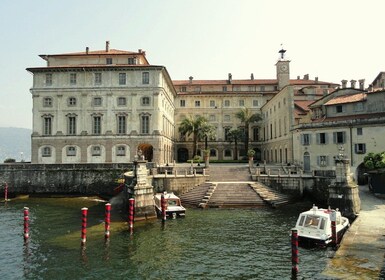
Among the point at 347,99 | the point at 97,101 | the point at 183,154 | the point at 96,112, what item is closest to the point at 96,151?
the point at 96,112

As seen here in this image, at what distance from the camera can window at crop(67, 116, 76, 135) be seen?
168ft

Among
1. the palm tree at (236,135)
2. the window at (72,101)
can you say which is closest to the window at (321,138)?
the palm tree at (236,135)

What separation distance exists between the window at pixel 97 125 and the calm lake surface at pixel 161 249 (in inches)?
885

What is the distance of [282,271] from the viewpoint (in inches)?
627

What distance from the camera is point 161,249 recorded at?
64.5 ft

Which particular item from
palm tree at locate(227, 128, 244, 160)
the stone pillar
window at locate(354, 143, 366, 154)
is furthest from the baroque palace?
the stone pillar

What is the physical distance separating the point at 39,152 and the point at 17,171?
6.79 metres

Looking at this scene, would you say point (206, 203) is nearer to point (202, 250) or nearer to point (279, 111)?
point (202, 250)

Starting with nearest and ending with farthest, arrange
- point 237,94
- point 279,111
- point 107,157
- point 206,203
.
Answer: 1. point 206,203
2. point 107,157
3. point 279,111
4. point 237,94

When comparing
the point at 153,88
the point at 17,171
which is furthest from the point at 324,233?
the point at 17,171

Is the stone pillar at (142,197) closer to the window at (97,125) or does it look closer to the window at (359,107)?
the window at (97,125)

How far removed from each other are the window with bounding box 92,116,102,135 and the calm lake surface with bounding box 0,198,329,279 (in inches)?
885

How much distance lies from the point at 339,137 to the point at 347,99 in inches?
265

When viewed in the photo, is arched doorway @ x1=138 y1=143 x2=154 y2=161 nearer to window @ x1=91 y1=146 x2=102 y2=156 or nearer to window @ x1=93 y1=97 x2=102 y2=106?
window @ x1=91 y1=146 x2=102 y2=156
